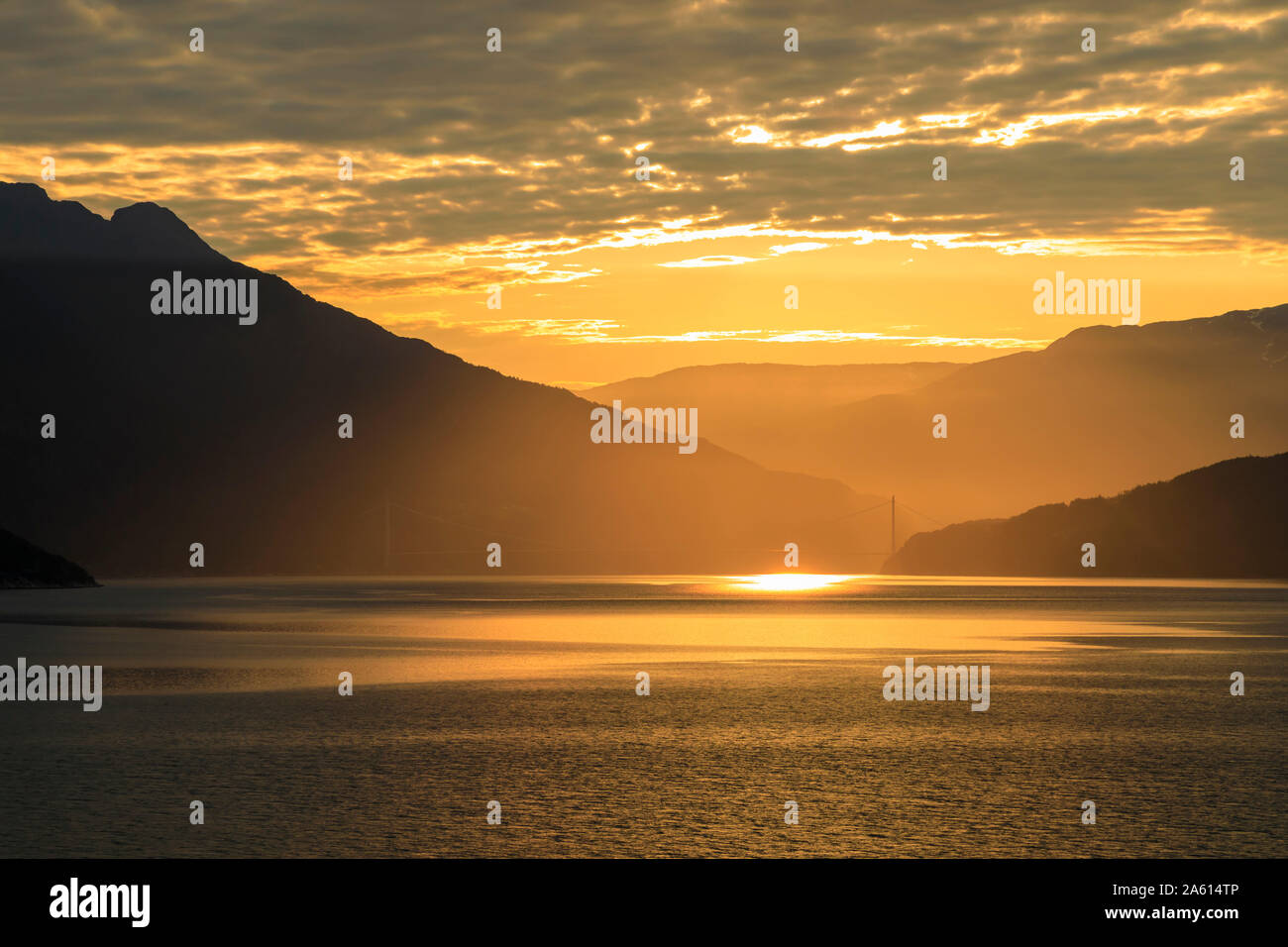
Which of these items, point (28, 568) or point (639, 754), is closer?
point (639, 754)

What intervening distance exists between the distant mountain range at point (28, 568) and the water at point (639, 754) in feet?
332

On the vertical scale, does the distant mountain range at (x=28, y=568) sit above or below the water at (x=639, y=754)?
above

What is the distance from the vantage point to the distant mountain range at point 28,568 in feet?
530

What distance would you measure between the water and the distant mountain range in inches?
3979

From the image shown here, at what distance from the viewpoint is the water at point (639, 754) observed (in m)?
21.4

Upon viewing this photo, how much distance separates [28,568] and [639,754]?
154 meters

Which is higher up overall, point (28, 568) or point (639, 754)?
point (28, 568)

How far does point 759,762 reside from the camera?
94.2 feet

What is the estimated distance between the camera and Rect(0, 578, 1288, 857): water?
21375 millimetres

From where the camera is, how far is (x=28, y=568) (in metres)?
167

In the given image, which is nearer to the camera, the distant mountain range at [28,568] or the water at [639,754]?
the water at [639,754]
